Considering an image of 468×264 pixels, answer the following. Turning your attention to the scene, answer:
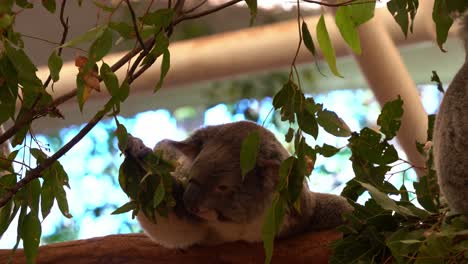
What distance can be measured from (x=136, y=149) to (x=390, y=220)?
747 millimetres

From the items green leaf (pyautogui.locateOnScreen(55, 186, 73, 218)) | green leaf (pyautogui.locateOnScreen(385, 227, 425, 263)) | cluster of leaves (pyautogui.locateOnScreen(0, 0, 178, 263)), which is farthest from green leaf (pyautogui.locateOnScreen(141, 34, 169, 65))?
green leaf (pyautogui.locateOnScreen(385, 227, 425, 263))

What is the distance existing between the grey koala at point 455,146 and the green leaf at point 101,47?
913 mm

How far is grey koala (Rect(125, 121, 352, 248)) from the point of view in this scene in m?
2.35

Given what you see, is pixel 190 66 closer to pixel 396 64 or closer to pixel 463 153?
pixel 396 64

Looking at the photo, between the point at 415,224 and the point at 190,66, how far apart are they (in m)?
2.19

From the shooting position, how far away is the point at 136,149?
6.79 ft

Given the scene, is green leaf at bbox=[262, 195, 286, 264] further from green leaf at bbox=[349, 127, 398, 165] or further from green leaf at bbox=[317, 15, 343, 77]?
green leaf at bbox=[349, 127, 398, 165]

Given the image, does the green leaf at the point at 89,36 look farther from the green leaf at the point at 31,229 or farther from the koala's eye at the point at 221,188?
the koala's eye at the point at 221,188

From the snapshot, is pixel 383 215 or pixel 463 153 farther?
pixel 383 215

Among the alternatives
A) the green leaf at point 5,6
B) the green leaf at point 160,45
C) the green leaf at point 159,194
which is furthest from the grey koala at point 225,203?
the green leaf at point 5,6

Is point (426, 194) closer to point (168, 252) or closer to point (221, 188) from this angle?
point (221, 188)

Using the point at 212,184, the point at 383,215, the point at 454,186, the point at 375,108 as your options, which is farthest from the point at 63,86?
the point at 375,108

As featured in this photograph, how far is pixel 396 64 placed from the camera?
3680 mm

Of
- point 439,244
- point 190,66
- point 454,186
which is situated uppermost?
point 190,66
